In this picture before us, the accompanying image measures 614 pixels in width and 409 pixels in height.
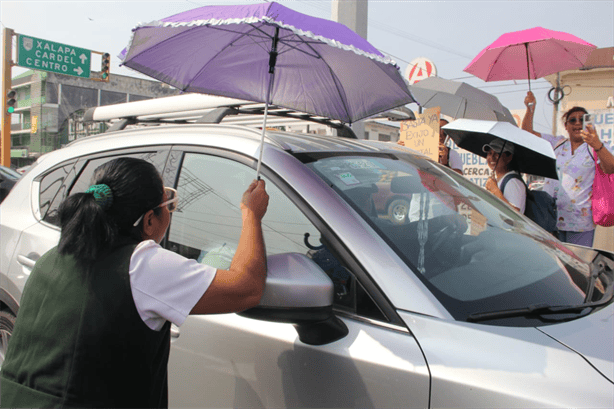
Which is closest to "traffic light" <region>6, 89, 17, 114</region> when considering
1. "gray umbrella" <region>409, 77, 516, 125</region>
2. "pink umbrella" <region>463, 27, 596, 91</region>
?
"gray umbrella" <region>409, 77, 516, 125</region>

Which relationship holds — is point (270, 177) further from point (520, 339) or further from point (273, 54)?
point (520, 339)

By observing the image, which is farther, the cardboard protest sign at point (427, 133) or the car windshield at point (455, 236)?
the cardboard protest sign at point (427, 133)

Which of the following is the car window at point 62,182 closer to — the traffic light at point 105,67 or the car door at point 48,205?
the car door at point 48,205

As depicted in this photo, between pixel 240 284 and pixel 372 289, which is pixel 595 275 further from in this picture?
pixel 240 284

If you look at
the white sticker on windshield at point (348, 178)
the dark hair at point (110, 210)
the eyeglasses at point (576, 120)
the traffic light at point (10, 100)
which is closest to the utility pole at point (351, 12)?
the eyeglasses at point (576, 120)

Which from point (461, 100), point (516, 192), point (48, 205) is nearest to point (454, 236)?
point (516, 192)

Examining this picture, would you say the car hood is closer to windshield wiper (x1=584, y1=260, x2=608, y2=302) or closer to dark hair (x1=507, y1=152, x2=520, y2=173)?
windshield wiper (x1=584, y1=260, x2=608, y2=302)

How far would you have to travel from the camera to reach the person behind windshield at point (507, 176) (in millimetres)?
3119

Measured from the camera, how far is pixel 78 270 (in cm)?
129

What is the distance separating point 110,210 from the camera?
1338 millimetres

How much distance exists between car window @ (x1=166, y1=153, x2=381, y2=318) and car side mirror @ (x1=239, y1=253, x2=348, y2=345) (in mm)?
187

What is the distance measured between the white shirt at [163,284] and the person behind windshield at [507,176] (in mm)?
2383

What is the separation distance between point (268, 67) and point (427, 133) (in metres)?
3.26

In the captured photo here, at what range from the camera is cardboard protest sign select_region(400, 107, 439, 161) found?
5043 millimetres
